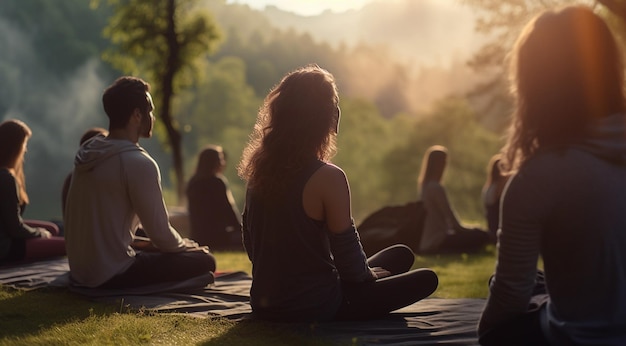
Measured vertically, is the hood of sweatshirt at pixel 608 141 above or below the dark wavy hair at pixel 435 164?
above

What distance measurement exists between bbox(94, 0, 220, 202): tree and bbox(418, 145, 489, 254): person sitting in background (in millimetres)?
12070

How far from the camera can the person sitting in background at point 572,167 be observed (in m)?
2.98

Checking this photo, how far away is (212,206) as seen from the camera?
34.0 feet

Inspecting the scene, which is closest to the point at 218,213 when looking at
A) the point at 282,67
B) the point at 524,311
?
the point at 524,311

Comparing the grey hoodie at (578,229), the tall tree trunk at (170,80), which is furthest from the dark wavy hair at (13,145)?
the tall tree trunk at (170,80)

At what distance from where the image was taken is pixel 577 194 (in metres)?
3.03

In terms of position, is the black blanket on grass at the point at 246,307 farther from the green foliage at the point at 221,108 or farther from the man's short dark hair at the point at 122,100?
the green foliage at the point at 221,108

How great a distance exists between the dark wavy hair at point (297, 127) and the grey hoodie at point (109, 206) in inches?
56.4

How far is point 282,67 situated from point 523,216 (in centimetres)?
7541

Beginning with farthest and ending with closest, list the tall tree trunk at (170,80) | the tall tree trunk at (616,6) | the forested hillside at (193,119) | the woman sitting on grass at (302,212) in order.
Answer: the forested hillside at (193,119), the tall tree trunk at (170,80), the tall tree trunk at (616,6), the woman sitting on grass at (302,212)

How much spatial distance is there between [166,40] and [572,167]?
63.0ft

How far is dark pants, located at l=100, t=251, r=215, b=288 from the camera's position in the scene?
580 cm

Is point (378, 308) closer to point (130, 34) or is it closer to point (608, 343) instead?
point (608, 343)

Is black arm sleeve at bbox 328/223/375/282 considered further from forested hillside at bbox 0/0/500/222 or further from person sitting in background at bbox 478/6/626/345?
forested hillside at bbox 0/0/500/222
